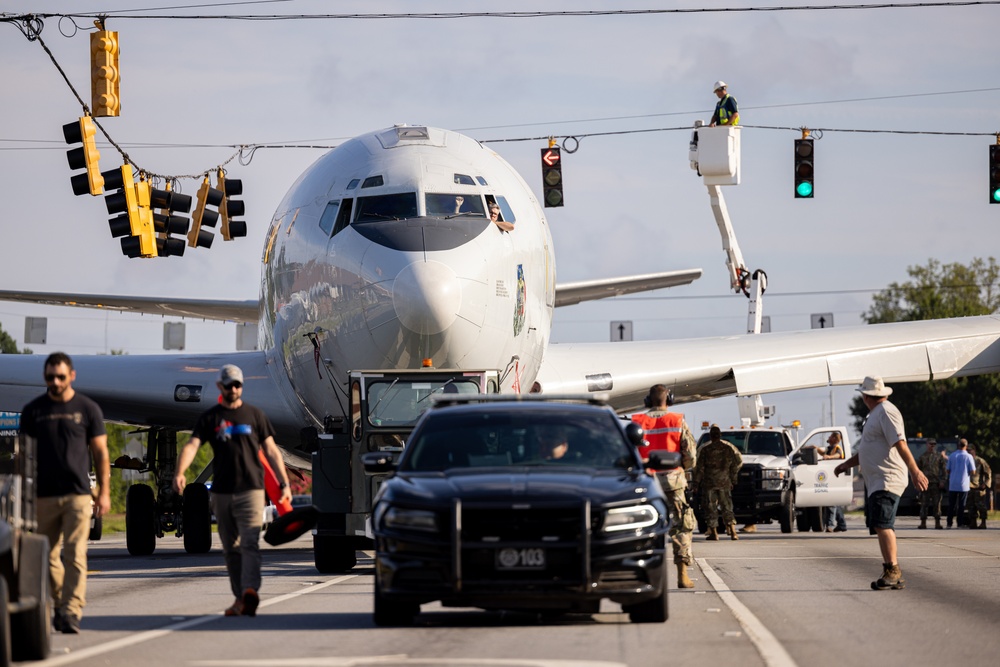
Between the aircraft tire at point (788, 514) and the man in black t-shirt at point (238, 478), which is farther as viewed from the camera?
the aircraft tire at point (788, 514)

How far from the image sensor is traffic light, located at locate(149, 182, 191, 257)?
2786 cm

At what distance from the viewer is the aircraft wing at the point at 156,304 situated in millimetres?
27094

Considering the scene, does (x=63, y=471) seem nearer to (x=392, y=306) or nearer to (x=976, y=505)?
(x=392, y=306)

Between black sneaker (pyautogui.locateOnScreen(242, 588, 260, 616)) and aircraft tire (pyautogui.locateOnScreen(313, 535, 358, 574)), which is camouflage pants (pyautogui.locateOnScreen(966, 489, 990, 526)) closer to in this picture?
aircraft tire (pyautogui.locateOnScreen(313, 535, 358, 574))

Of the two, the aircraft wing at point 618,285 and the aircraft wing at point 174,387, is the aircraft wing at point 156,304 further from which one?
the aircraft wing at point 174,387

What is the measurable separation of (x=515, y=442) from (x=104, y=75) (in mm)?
12117

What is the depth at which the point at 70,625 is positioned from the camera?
10633 mm

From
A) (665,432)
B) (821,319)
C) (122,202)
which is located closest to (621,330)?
(821,319)

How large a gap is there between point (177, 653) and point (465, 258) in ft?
30.7

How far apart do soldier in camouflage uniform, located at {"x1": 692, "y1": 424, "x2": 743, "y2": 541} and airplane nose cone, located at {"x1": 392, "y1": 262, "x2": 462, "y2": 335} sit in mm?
8801

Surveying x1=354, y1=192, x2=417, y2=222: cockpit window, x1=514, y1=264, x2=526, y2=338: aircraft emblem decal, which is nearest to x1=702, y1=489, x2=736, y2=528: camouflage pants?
x1=514, y1=264, x2=526, y2=338: aircraft emblem decal

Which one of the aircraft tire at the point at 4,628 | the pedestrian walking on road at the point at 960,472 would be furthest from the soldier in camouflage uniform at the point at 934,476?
the aircraft tire at the point at 4,628

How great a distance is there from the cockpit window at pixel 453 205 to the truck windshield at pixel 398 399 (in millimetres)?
2097

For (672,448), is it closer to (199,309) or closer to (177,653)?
(177,653)
